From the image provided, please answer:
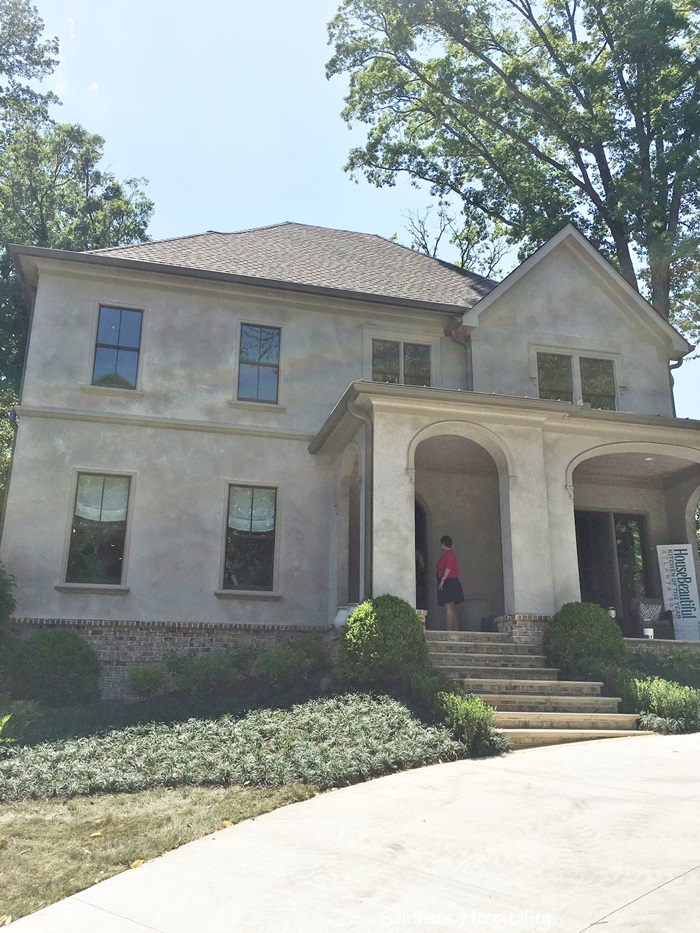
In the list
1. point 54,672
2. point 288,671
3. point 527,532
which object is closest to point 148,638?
point 54,672

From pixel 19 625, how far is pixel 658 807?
1079cm

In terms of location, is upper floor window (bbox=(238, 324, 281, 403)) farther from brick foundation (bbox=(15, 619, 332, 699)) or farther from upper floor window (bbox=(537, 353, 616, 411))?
upper floor window (bbox=(537, 353, 616, 411))

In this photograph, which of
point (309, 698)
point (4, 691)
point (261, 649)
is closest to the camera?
point (309, 698)

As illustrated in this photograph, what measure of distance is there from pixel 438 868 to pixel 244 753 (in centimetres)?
349

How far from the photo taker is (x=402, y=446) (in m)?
12.6

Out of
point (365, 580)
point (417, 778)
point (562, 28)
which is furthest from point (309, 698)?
point (562, 28)

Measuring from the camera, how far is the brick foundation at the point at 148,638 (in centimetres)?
1330

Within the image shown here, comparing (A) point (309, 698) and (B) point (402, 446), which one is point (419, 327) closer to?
(B) point (402, 446)

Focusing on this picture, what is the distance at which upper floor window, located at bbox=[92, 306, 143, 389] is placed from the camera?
15.0 metres

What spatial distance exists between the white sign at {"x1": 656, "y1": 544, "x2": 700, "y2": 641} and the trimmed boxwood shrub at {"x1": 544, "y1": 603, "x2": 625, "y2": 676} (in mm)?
3624

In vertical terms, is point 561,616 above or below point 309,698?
above

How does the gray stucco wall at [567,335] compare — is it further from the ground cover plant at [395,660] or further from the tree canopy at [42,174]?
the tree canopy at [42,174]

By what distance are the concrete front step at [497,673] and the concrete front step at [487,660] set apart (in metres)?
0.19

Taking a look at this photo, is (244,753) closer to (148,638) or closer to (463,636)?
(463,636)
